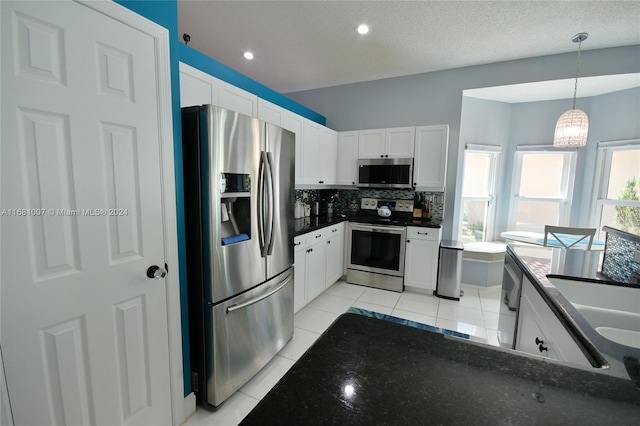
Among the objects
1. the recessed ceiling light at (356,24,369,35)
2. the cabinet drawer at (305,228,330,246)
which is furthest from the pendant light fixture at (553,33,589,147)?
the cabinet drawer at (305,228,330,246)

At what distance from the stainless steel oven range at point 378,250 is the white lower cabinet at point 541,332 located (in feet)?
6.06

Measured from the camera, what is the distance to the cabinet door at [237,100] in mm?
2268

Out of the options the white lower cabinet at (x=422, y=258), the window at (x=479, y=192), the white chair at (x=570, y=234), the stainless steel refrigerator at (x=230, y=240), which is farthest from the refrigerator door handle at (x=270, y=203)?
the window at (x=479, y=192)

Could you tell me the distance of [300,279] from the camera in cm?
289

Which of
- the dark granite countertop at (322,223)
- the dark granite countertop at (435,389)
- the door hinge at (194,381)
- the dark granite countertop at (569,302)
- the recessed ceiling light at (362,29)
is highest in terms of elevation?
the recessed ceiling light at (362,29)

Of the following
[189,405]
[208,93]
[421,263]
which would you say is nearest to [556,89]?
[421,263]

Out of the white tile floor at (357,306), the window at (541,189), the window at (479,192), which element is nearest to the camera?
the white tile floor at (357,306)

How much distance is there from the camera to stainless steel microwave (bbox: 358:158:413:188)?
3.68 m

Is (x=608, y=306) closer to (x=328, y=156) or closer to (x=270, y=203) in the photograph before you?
(x=270, y=203)

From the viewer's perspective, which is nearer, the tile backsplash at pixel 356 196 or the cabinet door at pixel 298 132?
the cabinet door at pixel 298 132

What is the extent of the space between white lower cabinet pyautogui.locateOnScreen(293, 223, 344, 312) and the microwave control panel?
0.75 metres

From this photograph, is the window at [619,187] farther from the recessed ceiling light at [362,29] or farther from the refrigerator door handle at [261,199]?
the refrigerator door handle at [261,199]

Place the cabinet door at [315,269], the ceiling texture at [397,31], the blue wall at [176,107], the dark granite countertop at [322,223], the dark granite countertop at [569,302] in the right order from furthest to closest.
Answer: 1. the cabinet door at [315,269]
2. the dark granite countertop at [322,223]
3. the ceiling texture at [397,31]
4. the blue wall at [176,107]
5. the dark granite countertop at [569,302]

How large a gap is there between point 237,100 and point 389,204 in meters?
2.64
